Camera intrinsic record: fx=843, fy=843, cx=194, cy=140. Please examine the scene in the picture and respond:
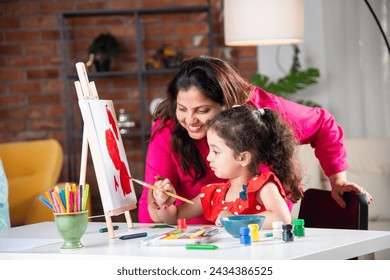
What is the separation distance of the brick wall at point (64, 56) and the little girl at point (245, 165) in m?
3.30

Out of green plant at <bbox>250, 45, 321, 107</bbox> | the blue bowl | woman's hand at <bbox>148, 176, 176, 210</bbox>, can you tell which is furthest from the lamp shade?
the blue bowl

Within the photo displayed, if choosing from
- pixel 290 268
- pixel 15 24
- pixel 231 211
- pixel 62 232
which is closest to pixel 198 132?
pixel 231 211

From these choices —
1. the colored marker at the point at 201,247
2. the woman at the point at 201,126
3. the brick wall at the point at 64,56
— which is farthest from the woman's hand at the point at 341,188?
the brick wall at the point at 64,56

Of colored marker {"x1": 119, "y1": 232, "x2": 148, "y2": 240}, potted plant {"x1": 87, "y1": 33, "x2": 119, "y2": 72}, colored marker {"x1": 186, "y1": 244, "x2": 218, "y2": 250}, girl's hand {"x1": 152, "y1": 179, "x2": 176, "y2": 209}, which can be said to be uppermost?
potted plant {"x1": 87, "y1": 33, "x2": 119, "y2": 72}

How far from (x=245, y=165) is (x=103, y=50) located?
135 inches

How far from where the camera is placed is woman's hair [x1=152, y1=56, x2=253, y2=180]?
2.71m

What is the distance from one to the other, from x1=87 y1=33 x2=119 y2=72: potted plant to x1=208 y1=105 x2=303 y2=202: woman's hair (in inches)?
129

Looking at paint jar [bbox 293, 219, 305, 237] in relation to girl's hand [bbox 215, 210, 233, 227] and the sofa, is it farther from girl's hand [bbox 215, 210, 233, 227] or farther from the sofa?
the sofa

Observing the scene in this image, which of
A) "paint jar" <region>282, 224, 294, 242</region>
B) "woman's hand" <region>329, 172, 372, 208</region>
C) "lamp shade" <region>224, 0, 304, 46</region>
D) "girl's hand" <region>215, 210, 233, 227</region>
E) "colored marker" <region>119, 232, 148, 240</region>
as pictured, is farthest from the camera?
"lamp shade" <region>224, 0, 304, 46</region>

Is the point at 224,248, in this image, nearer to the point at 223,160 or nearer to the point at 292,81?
the point at 223,160

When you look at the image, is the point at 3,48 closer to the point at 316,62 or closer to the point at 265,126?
the point at 316,62

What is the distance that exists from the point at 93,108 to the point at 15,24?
12.7 ft

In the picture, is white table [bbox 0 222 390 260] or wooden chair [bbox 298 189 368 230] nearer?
white table [bbox 0 222 390 260]

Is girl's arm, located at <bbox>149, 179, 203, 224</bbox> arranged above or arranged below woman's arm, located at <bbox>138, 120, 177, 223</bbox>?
below
